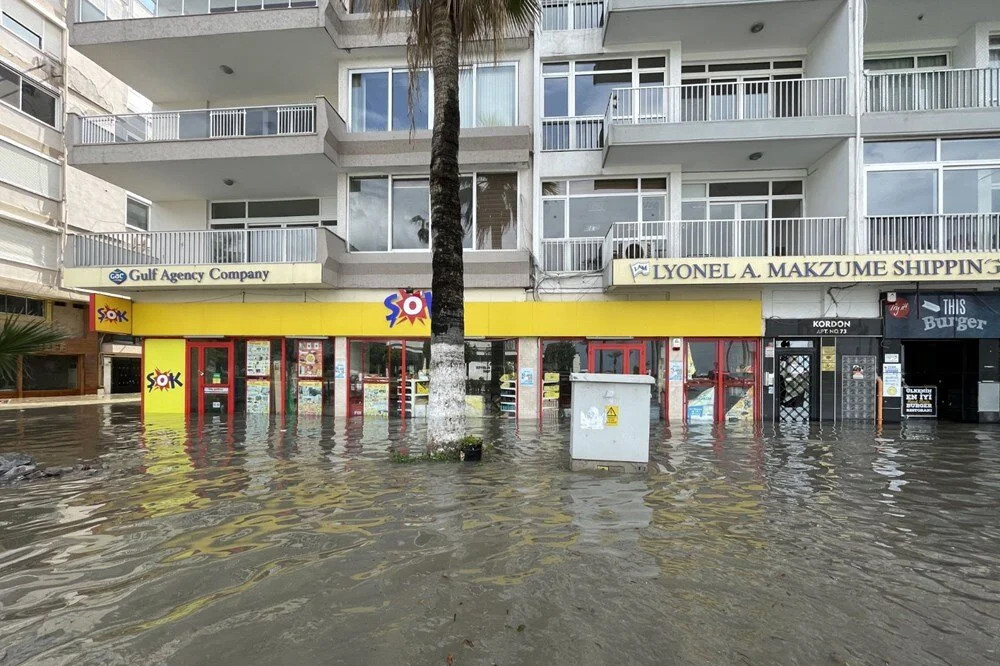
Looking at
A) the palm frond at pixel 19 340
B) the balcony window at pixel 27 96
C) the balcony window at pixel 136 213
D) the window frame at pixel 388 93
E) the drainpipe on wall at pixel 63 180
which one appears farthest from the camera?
the balcony window at pixel 136 213

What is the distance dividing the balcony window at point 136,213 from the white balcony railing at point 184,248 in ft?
46.4

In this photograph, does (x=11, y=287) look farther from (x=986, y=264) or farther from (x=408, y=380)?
(x=986, y=264)

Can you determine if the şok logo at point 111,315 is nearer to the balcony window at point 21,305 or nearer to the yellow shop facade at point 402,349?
the yellow shop facade at point 402,349

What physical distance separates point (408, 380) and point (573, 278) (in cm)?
544

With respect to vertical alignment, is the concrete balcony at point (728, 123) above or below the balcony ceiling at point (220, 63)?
below

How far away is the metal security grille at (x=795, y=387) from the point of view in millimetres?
14305

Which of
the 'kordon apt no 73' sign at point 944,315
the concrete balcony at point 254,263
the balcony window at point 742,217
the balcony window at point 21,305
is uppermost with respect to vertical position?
the balcony window at point 742,217

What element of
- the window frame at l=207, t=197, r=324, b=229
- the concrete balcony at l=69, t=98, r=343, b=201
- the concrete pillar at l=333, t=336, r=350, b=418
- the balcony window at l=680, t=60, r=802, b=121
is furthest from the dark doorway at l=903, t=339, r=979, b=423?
the window frame at l=207, t=197, r=324, b=229

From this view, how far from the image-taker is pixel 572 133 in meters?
15.2

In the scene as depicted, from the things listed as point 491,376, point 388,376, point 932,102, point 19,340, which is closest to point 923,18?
point 932,102

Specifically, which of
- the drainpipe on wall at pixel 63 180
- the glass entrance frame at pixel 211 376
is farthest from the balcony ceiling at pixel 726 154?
the drainpipe on wall at pixel 63 180

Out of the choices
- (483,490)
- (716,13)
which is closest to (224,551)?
(483,490)

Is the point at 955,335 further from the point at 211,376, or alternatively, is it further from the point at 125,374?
the point at 125,374

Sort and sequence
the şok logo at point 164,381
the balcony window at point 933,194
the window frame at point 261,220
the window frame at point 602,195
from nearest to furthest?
the balcony window at point 933,194, the window frame at point 602,195, the şok logo at point 164,381, the window frame at point 261,220
